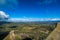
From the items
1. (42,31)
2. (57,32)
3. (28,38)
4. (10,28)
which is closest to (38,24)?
(42,31)

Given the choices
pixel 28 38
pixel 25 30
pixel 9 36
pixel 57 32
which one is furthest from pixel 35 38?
pixel 57 32

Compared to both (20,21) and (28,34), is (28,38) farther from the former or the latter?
(20,21)

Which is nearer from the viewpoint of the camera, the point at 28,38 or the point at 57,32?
the point at 57,32

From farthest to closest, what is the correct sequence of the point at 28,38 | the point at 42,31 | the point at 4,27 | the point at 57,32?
the point at 4,27 → the point at 42,31 → the point at 28,38 → the point at 57,32

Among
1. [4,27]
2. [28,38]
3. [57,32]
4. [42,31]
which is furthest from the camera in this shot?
[4,27]

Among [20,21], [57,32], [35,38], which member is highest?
[20,21]

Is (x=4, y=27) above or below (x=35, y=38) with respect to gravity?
above
